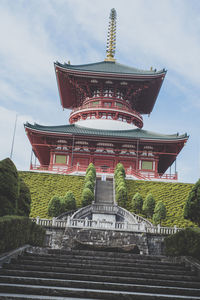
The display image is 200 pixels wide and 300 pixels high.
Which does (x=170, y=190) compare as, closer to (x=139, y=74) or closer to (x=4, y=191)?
(x=139, y=74)

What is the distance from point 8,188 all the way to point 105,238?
383 inches

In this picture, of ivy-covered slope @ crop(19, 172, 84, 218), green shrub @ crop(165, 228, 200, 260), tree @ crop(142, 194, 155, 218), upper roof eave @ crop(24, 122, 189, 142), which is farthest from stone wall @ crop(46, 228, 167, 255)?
upper roof eave @ crop(24, 122, 189, 142)

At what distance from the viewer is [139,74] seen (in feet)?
135

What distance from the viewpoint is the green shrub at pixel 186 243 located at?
34.8 ft

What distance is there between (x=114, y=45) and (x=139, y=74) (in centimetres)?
1449

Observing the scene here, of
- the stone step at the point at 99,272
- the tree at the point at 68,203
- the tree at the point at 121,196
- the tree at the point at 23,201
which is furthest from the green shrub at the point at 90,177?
the stone step at the point at 99,272

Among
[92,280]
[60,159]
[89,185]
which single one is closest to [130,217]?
[89,185]

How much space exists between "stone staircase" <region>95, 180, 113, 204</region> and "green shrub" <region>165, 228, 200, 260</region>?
577 inches

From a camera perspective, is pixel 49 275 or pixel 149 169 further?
pixel 149 169

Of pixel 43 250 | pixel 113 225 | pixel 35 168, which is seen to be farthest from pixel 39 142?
pixel 43 250

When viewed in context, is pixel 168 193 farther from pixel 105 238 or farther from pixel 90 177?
pixel 105 238

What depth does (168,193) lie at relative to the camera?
2991cm

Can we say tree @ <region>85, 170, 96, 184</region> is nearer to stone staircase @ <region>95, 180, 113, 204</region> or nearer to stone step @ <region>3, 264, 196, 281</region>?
stone staircase @ <region>95, 180, 113, 204</region>

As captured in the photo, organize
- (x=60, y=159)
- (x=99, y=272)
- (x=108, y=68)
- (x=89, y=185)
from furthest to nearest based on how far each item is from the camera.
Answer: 1. (x=108, y=68)
2. (x=60, y=159)
3. (x=89, y=185)
4. (x=99, y=272)
